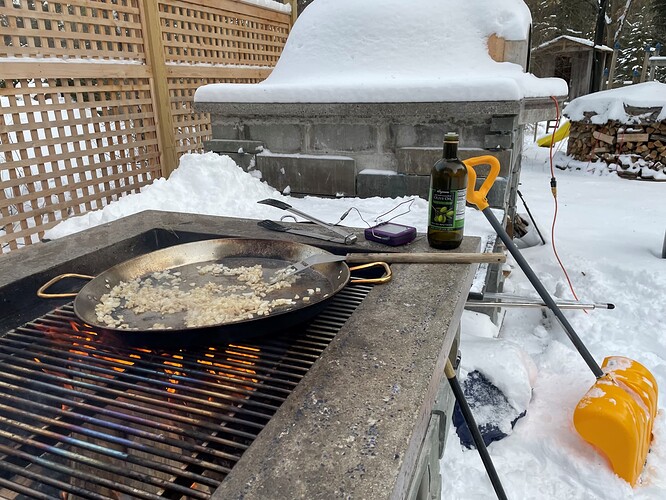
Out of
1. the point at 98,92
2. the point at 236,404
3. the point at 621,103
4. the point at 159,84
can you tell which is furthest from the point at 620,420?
the point at 621,103

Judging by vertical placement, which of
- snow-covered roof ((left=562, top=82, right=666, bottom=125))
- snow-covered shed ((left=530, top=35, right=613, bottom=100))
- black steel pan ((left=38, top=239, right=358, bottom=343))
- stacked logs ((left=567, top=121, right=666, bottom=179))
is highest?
snow-covered shed ((left=530, top=35, right=613, bottom=100))

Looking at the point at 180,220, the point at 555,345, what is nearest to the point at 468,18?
the point at 555,345

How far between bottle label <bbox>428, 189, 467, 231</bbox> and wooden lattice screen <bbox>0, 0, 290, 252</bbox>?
14.1 feet

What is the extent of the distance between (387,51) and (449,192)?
3251 millimetres

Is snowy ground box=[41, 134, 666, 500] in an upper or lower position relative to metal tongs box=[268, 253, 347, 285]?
lower

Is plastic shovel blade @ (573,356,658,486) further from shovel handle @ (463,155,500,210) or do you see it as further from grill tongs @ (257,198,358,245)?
grill tongs @ (257,198,358,245)

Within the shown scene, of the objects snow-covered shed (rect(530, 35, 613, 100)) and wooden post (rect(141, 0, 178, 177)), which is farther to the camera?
snow-covered shed (rect(530, 35, 613, 100))

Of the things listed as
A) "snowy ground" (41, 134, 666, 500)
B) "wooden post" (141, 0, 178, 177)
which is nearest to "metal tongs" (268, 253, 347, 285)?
"snowy ground" (41, 134, 666, 500)

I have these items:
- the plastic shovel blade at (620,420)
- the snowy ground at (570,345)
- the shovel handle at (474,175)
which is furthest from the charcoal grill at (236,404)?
the plastic shovel blade at (620,420)

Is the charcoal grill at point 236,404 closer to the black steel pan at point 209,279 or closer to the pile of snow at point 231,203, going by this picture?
the black steel pan at point 209,279

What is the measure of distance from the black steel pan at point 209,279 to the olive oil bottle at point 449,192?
549 millimetres

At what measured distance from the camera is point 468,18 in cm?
492

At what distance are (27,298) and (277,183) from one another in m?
3.10

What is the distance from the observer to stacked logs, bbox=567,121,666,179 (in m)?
9.77
